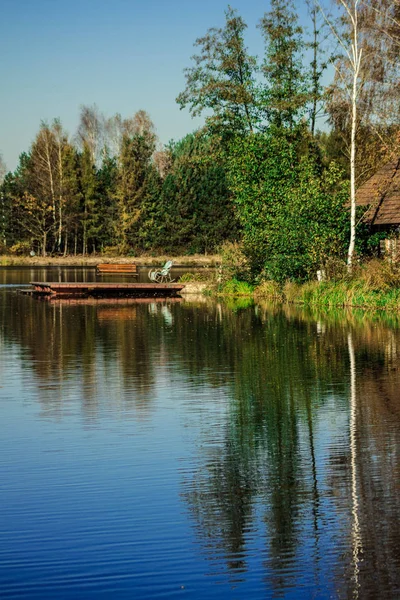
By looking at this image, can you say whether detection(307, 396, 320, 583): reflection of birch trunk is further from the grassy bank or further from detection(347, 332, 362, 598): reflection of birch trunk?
the grassy bank

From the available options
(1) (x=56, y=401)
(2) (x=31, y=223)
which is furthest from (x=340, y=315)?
(2) (x=31, y=223)

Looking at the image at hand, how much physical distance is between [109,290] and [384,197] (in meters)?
12.7

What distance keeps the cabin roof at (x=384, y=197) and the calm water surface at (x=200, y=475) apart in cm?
1988

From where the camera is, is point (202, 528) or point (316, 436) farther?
point (316, 436)

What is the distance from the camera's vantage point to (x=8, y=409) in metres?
14.8

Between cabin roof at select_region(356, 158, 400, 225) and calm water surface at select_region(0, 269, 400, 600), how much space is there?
19.9 meters

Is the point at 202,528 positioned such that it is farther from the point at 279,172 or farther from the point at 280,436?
the point at 279,172

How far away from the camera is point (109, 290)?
45.6 meters

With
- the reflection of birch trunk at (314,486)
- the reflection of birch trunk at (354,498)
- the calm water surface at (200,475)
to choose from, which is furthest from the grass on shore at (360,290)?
the reflection of birch trunk at (314,486)

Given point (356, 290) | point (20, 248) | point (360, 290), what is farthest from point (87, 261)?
point (360, 290)

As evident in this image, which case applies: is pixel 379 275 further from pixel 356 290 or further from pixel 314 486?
pixel 314 486

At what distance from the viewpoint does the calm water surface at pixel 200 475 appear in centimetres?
735

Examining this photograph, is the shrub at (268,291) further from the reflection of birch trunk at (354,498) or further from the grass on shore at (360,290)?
the reflection of birch trunk at (354,498)

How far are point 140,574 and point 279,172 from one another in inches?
1570
